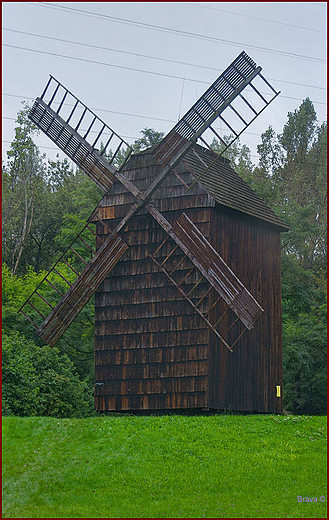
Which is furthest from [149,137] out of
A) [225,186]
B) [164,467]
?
[164,467]

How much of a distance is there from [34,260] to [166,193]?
22.5 metres

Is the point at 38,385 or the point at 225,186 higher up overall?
the point at 225,186

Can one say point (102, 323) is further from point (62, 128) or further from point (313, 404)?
point (313, 404)

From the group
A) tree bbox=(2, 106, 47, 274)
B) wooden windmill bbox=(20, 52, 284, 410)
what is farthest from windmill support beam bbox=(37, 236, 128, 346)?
tree bbox=(2, 106, 47, 274)

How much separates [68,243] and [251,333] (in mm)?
13178

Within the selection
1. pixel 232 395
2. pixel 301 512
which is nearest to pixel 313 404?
pixel 232 395

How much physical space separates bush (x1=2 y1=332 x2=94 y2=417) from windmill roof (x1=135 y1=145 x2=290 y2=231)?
6.39 m

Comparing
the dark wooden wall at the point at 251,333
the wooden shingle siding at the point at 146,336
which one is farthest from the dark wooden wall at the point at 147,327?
the dark wooden wall at the point at 251,333

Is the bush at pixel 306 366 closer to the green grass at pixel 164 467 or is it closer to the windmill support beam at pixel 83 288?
the windmill support beam at pixel 83 288

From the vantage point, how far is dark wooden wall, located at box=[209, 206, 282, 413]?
1851 cm

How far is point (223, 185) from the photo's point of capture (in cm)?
2030

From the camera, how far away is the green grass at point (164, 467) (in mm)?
11914

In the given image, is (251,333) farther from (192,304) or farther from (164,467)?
(164,467)

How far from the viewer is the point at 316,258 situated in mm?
38719
